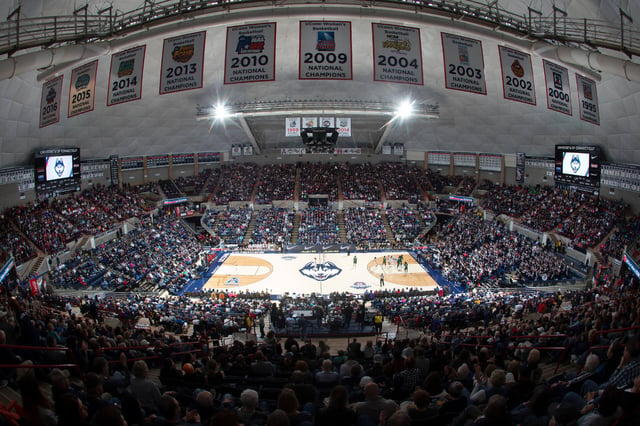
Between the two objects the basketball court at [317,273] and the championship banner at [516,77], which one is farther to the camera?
the basketball court at [317,273]

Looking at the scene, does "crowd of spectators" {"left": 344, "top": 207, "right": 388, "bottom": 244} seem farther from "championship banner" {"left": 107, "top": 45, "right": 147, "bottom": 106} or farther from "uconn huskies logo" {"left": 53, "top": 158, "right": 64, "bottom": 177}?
"championship banner" {"left": 107, "top": 45, "right": 147, "bottom": 106}

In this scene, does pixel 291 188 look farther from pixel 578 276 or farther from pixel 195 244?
pixel 578 276

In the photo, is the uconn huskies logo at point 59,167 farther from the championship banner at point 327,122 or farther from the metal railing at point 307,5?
the championship banner at point 327,122

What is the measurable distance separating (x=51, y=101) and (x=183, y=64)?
6.41 m

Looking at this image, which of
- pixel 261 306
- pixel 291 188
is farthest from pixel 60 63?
pixel 291 188

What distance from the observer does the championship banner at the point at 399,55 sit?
13312 mm

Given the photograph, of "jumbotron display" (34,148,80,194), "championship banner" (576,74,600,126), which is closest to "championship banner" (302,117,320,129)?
"jumbotron display" (34,148,80,194)

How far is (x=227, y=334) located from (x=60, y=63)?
12.1 m

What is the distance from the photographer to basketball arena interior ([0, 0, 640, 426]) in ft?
17.4

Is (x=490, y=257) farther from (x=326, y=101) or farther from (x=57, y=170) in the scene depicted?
(x=57, y=170)

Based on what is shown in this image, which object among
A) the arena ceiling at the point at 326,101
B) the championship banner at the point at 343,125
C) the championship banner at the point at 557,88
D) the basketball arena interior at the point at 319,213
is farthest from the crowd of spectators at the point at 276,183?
the championship banner at the point at 557,88

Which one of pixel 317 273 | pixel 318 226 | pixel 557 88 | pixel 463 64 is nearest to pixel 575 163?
pixel 557 88

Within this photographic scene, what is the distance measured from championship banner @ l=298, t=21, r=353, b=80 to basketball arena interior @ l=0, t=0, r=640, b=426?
0.09 meters

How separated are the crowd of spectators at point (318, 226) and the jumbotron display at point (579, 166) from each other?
18256 mm
